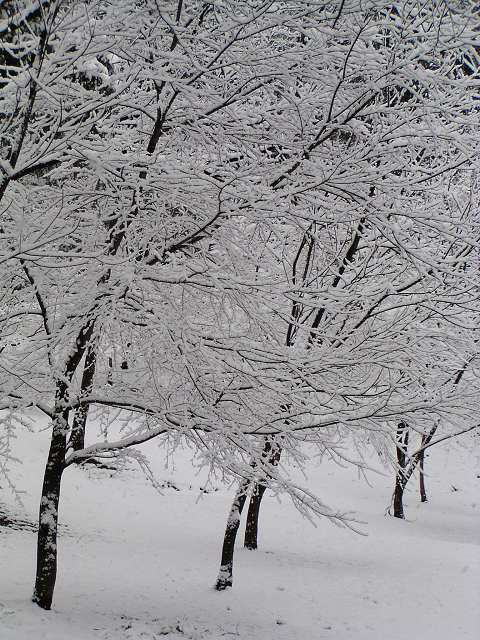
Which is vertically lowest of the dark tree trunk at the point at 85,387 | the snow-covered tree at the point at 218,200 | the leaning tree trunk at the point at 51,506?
the leaning tree trunk at the point at 51,506

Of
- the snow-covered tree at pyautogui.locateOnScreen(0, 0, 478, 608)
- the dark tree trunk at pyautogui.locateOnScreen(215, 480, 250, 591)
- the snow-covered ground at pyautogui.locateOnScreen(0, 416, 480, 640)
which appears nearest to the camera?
the snow-covered tree at pyautogui.locateOnScreen(0, 0, 478, 608)

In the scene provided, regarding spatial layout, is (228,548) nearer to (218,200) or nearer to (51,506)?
(51,506)

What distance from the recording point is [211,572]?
9.57m

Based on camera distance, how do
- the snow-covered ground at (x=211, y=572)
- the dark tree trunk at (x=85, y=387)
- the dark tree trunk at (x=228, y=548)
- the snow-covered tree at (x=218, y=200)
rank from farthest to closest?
1. the dark tree trunk at (x=228, y=548)
2. the snow-covered ground at (x=211, y=572)
3. the dark tree trunk at (x=85, y=387)
4. the snow-covered tree at (x=218, y=200)

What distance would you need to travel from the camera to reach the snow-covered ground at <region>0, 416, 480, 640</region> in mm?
6676

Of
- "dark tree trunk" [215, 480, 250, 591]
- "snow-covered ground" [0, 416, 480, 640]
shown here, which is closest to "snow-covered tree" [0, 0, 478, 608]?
"snow-covered ground" [0, 416, 480, 640]

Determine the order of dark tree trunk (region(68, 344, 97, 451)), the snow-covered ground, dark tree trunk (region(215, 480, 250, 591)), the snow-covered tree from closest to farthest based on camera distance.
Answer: the snow-covered tree
dark tree trunk (region(68, 344, 97, 451))
the snow-covered ground
dark tree trunk (region(215, 480, 250, 591))

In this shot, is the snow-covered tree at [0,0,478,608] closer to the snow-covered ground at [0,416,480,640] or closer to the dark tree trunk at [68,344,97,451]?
the dark tree trunk at [68,344,97,451]

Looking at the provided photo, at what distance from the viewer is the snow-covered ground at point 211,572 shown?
21.9 ft

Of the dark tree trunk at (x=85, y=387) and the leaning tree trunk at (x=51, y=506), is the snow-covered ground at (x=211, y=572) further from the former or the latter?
the dark tree trunk at (x=85, y=387)

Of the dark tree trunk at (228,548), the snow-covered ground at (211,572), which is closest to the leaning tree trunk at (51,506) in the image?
the snow-covered ground at (211,572)

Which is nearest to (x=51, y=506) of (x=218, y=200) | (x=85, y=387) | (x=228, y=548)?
(x=85, y=387)

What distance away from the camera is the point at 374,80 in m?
4.10

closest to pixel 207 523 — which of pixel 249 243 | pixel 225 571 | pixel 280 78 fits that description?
pixel 225 571
